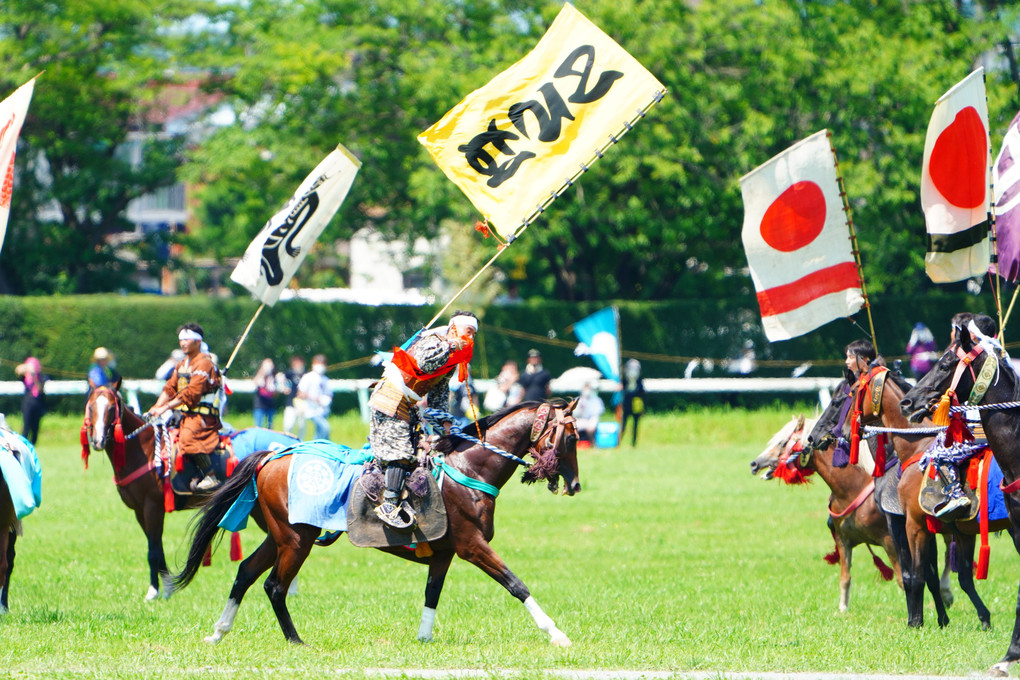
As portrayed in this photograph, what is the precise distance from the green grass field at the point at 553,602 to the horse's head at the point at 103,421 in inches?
59.4

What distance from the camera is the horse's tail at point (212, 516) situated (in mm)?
10039

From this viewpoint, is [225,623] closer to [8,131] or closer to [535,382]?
[8,131]

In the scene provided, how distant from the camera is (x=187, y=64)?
36.2 meters

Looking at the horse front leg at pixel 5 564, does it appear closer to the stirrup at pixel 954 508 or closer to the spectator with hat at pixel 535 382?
the stirrup at pixel 954 508

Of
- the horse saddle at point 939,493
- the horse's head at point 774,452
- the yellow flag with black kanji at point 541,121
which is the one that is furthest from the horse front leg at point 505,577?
the horse's head at point 774,452

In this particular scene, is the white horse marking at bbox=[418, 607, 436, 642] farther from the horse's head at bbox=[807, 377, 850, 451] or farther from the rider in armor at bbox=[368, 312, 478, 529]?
the horse's head at bbox=[807, 377, 850, 451]

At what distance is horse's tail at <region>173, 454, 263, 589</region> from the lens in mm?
10039

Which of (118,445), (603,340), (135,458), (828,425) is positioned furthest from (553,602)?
(603,340)

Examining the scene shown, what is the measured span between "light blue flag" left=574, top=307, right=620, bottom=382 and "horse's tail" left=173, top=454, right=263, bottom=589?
2108 cm

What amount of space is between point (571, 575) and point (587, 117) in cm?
571

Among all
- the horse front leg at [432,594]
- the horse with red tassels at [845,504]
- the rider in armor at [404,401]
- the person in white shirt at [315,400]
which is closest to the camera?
the rider in armor at [404,401]

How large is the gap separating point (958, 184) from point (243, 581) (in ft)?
21.1

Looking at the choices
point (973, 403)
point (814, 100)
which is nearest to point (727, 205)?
point (814, 100)

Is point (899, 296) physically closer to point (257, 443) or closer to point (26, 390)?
point (26, 390)
